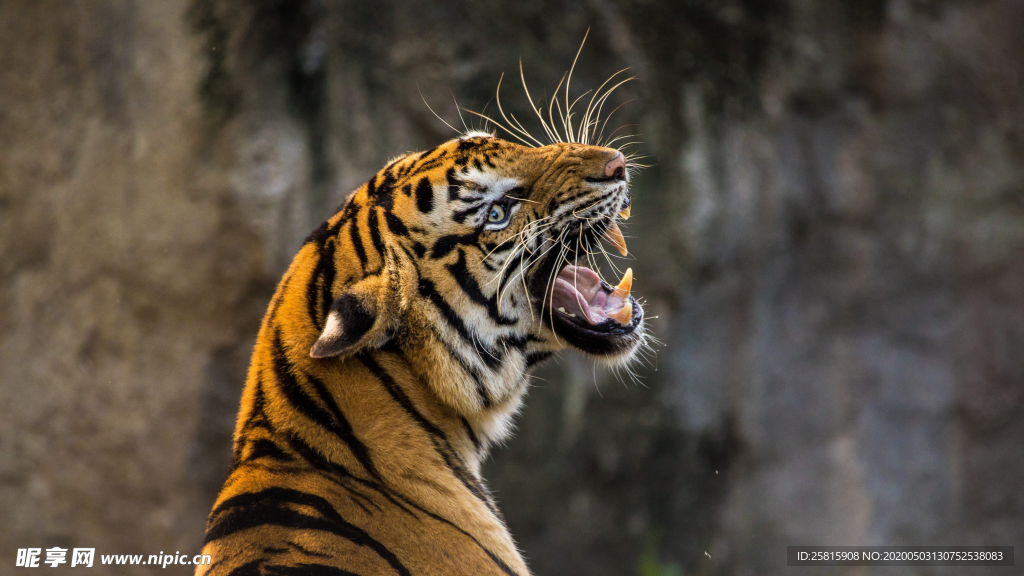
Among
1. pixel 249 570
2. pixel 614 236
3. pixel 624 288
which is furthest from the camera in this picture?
pixel 614 236

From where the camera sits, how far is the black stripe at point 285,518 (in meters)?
1.88

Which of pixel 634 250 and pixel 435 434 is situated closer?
pixel 435 434

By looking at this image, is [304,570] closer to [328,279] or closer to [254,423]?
[254,423]

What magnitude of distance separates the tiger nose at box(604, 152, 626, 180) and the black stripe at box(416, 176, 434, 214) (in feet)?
1.93

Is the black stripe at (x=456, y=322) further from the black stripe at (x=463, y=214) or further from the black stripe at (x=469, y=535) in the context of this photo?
the black stripe at (x=469, y=535)

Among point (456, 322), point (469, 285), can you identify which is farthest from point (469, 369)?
point (469, 285)

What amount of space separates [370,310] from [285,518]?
560 mm

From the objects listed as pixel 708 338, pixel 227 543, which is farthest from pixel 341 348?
pixel 708 338

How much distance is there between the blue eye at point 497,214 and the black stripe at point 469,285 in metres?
0.14

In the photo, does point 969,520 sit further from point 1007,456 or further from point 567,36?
point 567,36

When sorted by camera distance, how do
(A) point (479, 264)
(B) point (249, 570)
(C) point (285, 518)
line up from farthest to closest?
(A) point (479, 264)
(C) point (285, 518)
(B) point (249, 570)

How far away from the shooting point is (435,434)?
88.0 inches

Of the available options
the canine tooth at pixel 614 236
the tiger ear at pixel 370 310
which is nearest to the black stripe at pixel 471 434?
the tiger ear at pixel 370 310

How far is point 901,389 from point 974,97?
6.93ft
